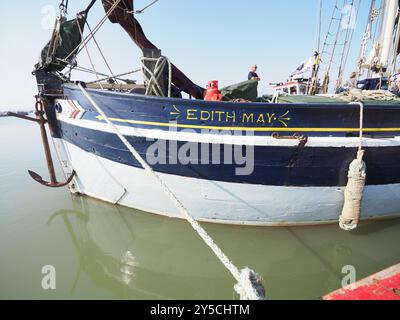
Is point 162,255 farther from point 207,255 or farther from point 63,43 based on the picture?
point 63,43

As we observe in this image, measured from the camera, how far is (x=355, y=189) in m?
3.69

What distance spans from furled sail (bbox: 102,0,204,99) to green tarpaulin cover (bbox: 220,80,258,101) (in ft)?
3.25

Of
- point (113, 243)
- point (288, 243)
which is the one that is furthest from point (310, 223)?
point (113, 243)

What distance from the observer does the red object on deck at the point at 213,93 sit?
400 centimetres

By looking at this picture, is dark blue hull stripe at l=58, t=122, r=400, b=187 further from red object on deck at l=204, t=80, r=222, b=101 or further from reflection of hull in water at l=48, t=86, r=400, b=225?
red object on deck at l=204, t=80, r=222, b=101

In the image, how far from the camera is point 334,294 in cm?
204

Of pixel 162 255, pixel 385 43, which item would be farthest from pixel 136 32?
pixel 385 43

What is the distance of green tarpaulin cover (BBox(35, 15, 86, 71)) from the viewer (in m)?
A: 4.94

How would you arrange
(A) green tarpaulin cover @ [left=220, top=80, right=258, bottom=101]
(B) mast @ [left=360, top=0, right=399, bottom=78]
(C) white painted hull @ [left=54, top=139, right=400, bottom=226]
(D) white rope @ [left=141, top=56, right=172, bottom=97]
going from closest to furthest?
(C) white painted hull @ [left=54, top=139, right=400, bottom=226], (D) white rope @ [left=141, top=56, right=172, bottom=97], (A) green tarpaulin cover @ [left=220, top=80, right=258, bottom=101], (B) mast @ [left=360, top=0, right=399, bottom=78]

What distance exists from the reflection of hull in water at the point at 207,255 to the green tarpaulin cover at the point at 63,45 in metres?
3.26

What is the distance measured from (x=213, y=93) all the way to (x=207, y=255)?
2565 millimetres

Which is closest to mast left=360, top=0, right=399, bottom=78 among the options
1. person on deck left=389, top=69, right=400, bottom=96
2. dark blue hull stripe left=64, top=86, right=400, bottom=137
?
person on deck left=389, top=69, right=400, bottom=96
